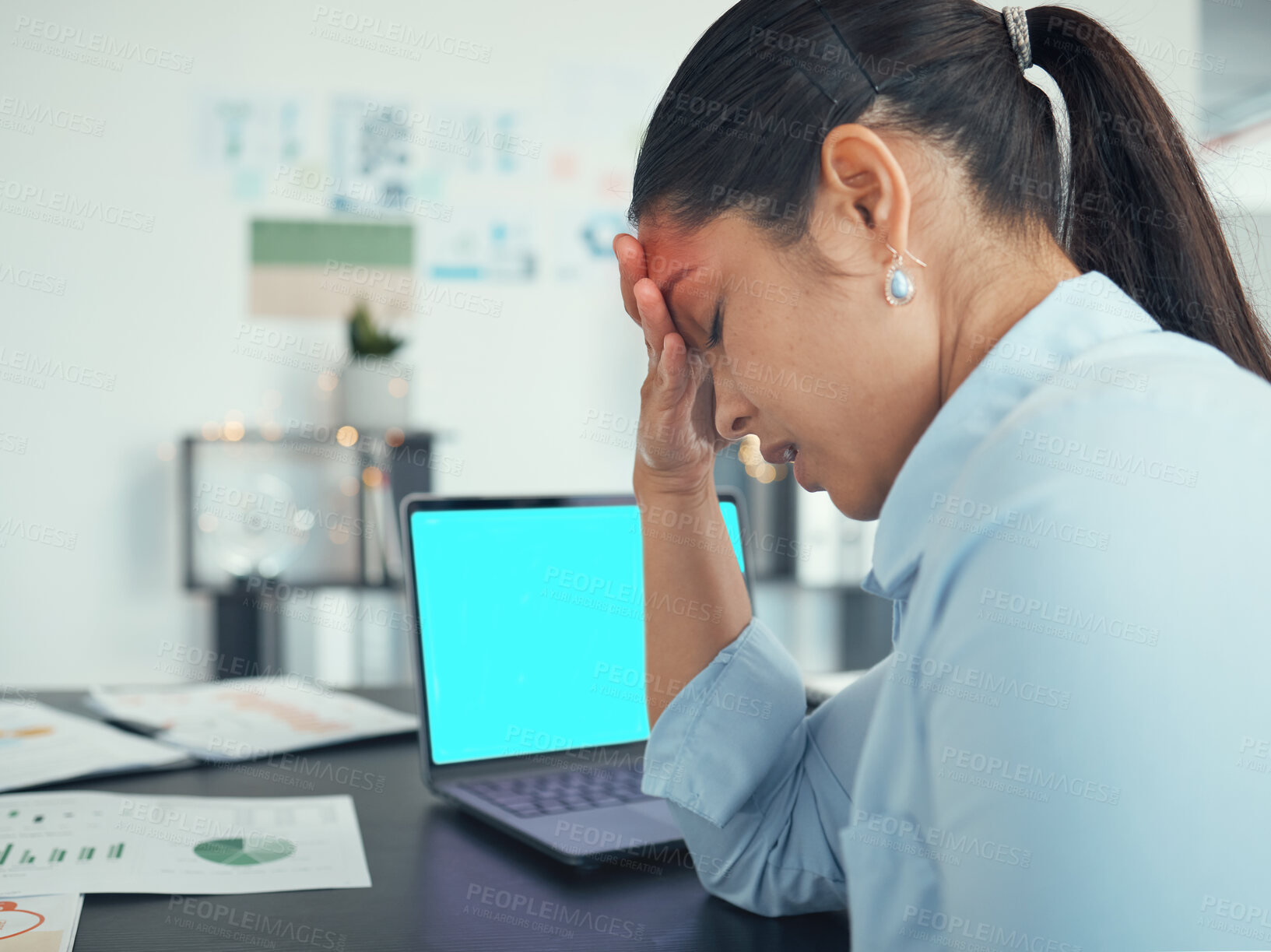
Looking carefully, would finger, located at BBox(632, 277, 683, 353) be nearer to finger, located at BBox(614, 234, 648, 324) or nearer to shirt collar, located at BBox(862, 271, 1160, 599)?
finger, located at BBox(614, 234, 648, 324)

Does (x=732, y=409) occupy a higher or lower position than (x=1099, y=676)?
higher

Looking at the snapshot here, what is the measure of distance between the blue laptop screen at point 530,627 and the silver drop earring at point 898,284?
48 centimetres

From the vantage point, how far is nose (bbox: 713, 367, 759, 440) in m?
0.77

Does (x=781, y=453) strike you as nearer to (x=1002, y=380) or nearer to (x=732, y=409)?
(x=732, y=409)

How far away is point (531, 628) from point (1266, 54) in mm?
3410

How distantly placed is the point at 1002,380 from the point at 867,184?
14 cm

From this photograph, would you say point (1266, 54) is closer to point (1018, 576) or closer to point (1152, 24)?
point (1152, 24)

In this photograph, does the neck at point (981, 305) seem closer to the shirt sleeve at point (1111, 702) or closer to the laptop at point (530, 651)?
the shirt sleeve at point (1111, 702)

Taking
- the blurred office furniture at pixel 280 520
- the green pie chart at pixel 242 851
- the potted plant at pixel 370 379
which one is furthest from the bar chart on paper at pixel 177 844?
the potted plant at pixel 370 379

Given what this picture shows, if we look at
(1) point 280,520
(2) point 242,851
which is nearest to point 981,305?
(2) point 242,851

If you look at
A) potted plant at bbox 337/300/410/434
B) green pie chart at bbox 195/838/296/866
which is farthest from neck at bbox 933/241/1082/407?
potted plant at bbox 337/300/410/434

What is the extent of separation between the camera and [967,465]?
0.55 meters

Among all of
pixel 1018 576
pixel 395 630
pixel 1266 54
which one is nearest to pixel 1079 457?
pixel 1018 576

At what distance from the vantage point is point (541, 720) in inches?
40.0
